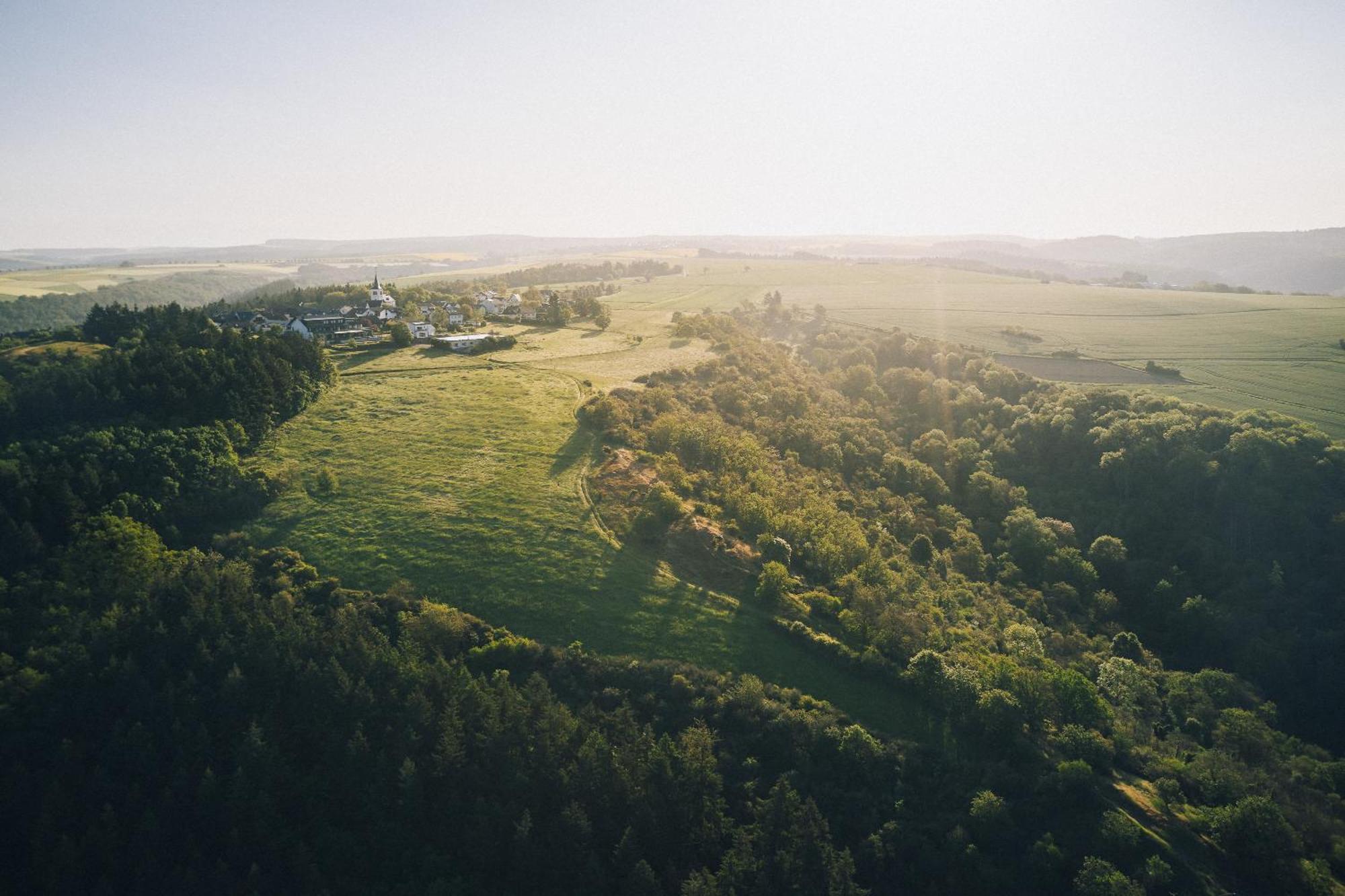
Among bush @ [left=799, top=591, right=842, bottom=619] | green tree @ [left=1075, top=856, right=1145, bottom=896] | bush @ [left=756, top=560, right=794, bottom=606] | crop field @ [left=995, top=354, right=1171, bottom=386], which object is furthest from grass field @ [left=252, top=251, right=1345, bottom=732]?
green tree @ [left=1075, top=856, right=1145, bottom=896]

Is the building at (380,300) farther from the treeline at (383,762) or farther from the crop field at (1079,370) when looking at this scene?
the crop field at (1079,370)

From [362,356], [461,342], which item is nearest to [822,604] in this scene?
[461,342]

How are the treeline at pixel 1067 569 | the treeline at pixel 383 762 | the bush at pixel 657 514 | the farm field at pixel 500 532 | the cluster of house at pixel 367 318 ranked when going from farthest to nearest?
the cluster of house at pixel 367 318
the bush at pixel 657 514
the farm field at pixel 500 532
the treeline at pixel 1067 569
the treeline at pixel 383 762

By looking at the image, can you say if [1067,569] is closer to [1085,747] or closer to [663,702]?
[1085,747]

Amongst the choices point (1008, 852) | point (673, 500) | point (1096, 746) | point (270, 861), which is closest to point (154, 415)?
point (270, 861)

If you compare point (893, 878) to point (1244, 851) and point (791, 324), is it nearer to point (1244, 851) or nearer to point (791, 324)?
point (1244, 851)

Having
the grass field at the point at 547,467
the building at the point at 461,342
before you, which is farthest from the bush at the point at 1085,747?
the building at the point at 461,342

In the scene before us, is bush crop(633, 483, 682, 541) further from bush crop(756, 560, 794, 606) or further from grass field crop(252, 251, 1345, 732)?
bush crop(756, 560, 794, 606)
